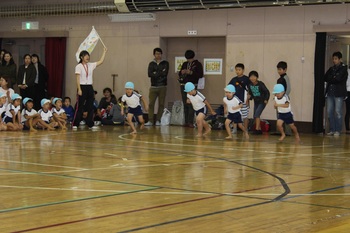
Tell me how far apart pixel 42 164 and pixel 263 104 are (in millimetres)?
8522

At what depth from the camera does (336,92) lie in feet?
54.7

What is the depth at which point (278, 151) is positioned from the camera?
11680mm

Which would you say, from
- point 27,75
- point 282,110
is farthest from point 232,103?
point 27,75

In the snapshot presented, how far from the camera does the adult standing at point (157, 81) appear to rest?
63.3 ft

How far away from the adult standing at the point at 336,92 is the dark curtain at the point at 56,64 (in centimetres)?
881

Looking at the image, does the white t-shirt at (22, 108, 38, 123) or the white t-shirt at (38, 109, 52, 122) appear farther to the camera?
the white t-shirt at (38, 109, 52, 122)

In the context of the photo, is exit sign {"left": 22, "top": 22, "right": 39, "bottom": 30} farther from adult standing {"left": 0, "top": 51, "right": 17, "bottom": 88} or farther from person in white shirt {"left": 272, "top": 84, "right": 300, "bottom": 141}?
person in white shirt {"left": 272, "top": 84, "right": 300, "bottom": 141}

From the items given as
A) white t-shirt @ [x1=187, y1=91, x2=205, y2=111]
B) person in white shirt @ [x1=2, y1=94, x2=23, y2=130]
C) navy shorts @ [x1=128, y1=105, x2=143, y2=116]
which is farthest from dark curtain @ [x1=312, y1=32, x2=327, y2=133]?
person in white shirt @ [x1=2, y1=94, x2=23, y2=130]

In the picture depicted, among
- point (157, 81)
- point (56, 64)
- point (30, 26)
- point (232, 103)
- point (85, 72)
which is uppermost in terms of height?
point (30, 26)

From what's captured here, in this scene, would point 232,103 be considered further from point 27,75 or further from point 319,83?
point 27,75

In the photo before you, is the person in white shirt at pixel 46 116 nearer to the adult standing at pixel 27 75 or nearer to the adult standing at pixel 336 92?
the adult standing at pixel 27 75

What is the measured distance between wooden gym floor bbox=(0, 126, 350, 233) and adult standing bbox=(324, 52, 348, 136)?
4.19m

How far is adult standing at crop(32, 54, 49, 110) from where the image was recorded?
64.9 ft

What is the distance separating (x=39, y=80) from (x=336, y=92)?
853 centimetres
